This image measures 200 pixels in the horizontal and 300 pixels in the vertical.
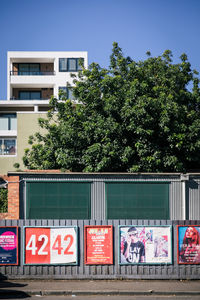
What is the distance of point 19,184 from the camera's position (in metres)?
15.0

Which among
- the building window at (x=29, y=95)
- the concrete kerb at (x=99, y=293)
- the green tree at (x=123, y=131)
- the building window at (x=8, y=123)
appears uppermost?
the building window at (x=29, y=95)

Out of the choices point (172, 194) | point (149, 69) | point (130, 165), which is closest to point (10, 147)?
point (149, 69)

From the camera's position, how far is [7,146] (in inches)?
1471

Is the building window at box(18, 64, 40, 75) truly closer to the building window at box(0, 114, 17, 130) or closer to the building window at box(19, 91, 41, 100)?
the building window at box(19, 91, 41, 100)

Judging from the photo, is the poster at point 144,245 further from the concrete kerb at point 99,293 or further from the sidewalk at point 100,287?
the concrete kerb at point 99,293

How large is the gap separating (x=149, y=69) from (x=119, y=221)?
1214cm

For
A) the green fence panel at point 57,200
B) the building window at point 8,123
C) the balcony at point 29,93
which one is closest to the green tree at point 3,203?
the green fence panel at point 57,200

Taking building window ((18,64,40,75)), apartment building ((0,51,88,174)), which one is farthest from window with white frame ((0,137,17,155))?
building window ((18,64,40,75))

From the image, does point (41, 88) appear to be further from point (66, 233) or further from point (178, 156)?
point (66, 233)

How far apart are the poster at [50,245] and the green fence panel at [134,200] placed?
236 centimetres

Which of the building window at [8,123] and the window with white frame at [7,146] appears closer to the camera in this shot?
the window with white frame at [7,146]

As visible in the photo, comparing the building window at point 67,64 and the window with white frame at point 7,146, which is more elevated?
the building window at point 67,64

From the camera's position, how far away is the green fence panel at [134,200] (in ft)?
50.0

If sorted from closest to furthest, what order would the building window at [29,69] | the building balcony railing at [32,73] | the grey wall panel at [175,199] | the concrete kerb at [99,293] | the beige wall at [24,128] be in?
the concrete kerb at [99,293] → the grey wall panel at [175,199] → the beige wall at [24,128] → the building balcony railing at [32,73] → the building window at [29,69]
